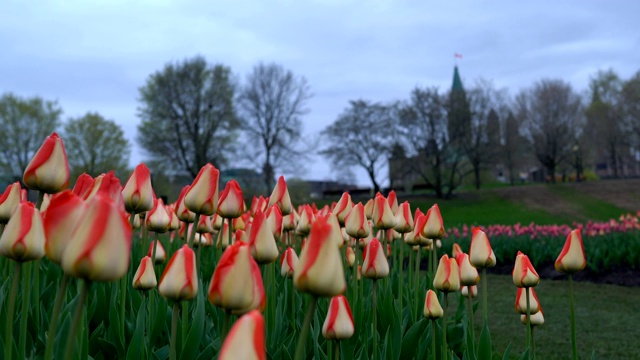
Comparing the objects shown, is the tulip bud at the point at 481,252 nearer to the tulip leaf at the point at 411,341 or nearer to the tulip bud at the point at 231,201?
the tulip leaf at the point at 411,341

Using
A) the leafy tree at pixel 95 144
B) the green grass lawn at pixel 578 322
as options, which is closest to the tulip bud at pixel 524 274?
the green grass lawn at pixel 578 322

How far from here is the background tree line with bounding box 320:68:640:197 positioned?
32906 mm

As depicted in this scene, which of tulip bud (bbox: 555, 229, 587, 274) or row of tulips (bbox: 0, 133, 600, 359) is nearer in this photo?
row of tulips (bbox: 0, 133, 600, 359)

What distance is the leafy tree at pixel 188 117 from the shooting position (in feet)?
112

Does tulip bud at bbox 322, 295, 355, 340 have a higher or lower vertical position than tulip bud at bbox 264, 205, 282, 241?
lower

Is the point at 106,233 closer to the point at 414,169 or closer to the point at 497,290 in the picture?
the point at 497,290

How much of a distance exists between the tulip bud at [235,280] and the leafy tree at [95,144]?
37584 millimetres

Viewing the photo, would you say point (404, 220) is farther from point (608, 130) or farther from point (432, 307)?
point (608, 130)

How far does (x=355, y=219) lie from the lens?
234 cm

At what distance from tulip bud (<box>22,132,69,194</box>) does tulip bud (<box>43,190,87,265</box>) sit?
52 cm

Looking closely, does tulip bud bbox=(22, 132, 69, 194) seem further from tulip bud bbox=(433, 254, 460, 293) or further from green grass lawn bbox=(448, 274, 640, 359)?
green grass lawn bbox=(448, 274, 640, 359)

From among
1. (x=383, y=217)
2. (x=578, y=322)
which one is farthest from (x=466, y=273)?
(x=578, y=322)

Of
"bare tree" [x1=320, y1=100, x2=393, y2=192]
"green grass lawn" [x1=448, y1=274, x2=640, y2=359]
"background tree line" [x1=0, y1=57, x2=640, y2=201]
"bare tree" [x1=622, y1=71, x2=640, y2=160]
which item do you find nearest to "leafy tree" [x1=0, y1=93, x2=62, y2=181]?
"background tree line" [x1=0, y1=57, x2=640, y2=201]

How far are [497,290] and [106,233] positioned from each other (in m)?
7.68
